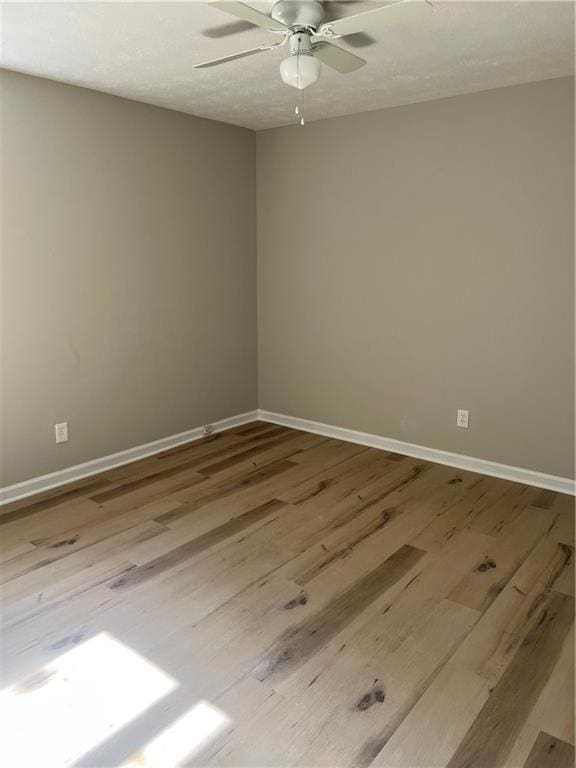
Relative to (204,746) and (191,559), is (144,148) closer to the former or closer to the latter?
(191,559)

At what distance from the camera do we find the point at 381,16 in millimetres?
1910

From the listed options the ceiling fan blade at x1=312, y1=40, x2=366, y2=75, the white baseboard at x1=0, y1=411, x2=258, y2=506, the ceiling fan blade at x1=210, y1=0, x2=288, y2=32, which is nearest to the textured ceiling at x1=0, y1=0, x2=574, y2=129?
the ceiling fan blade at x1=312, y1=40, x2=366, y2=75

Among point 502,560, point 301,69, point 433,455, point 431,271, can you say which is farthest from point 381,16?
point 433,455

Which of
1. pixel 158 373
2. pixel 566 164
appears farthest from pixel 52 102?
pixel 566 164

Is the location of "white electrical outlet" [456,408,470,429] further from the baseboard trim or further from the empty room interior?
the baseboard trim

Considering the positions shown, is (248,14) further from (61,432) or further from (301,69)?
(61,432)

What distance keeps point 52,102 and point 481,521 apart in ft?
10.6

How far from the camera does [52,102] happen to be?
3217 millimetres

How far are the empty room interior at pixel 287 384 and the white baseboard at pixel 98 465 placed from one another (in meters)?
0.02

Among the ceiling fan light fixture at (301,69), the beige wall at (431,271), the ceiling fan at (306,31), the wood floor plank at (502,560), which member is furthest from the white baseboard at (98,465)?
the ceiling fan light fixture at (301,69)

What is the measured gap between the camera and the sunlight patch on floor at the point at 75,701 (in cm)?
166

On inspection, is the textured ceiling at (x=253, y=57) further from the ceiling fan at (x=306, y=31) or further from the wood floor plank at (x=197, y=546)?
the wood floor plank at (x=197, y=546)

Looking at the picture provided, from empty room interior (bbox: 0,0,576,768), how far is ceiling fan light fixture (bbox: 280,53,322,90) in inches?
0.4

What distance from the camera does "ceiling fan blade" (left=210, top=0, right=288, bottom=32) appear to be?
1808 millimetres
